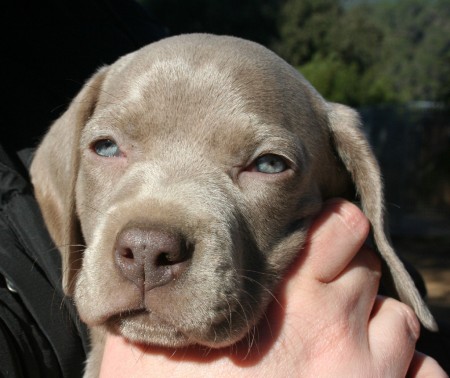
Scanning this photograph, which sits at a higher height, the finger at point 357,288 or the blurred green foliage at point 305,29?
the finger at point 357,288

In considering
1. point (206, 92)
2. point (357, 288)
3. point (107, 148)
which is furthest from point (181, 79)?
point (357, 288)

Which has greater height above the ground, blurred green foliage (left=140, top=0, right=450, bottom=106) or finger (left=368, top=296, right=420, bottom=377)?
finger (left=368, top=296, right=420, bottom=377)

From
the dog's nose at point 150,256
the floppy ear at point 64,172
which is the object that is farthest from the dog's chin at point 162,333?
the floppy ear at point 64,172

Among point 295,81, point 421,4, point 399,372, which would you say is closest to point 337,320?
point 399,372

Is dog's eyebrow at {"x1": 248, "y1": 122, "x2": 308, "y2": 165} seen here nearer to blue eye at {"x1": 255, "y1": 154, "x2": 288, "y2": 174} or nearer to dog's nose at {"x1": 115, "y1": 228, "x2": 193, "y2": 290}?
blue eye at {"x1": 255, "y1": 154, "x2": 288, "y2": 174}

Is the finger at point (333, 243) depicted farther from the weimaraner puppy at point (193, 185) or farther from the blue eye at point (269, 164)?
the blue eye at point (269, 164)

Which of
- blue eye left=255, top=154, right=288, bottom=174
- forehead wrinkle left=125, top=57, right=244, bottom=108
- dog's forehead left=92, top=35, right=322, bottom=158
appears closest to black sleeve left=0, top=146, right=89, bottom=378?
dog's forehead left=92, top=35, right=322, bottom=158

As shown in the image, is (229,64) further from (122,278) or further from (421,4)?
(421,4)
